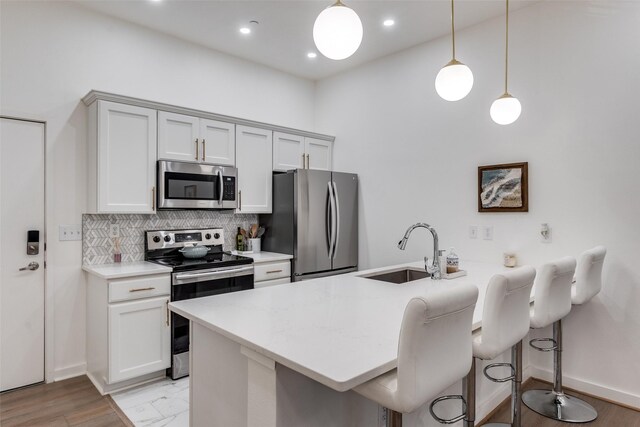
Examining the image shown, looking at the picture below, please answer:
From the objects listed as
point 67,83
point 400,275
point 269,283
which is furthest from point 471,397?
point 67,83

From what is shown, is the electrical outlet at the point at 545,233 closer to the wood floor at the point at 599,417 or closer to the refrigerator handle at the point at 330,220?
the wood floor at the point at 599,417

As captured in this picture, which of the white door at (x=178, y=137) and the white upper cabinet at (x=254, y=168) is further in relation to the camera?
the white upper cabinet at (x=254, y=168)

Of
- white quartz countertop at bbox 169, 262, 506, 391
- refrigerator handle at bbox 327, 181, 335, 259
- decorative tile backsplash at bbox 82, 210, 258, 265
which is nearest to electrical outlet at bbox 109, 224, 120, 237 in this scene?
decorative tile backsplash at bbox 82, 210, 258, 265

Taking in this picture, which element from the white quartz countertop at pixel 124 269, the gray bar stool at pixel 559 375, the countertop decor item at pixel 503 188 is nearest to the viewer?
the gray bar stool at pixel 559 375

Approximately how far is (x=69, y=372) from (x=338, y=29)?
3316 mm

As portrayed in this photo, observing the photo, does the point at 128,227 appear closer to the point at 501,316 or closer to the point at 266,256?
the point at 266,256

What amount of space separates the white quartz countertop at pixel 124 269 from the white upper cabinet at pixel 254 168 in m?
1.04

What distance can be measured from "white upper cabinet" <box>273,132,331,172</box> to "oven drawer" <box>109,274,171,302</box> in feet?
5.63

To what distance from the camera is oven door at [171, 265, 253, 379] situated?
118 inches

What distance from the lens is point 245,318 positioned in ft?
5.32

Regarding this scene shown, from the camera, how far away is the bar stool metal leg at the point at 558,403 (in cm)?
247

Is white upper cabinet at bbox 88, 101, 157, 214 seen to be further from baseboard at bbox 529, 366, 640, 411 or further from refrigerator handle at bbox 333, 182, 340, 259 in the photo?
baseboard at bbox 529, 366, 640, 411

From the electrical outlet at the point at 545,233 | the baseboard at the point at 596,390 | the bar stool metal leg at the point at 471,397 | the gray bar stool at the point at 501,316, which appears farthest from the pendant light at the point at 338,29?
the baseboard at the point at 596,390

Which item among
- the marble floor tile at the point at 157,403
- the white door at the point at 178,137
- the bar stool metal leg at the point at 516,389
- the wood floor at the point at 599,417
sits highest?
the white door at the point at 178,137
